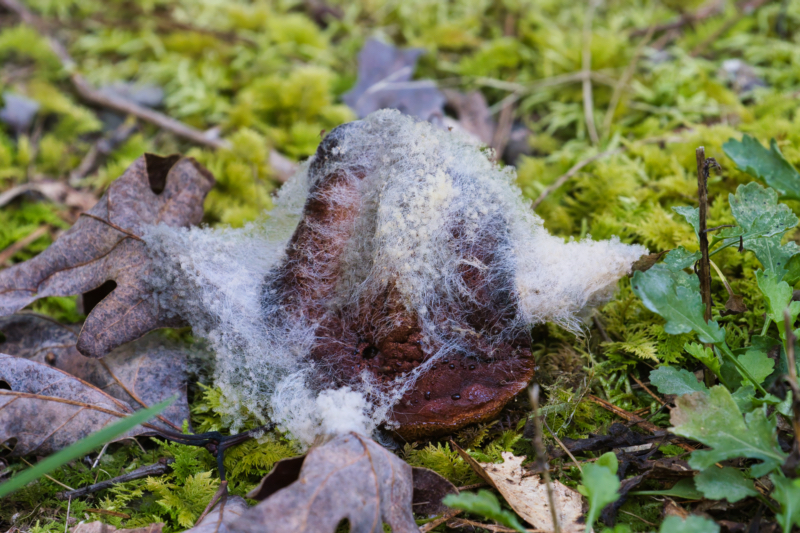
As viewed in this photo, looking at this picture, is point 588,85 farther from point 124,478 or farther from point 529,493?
point 124,478

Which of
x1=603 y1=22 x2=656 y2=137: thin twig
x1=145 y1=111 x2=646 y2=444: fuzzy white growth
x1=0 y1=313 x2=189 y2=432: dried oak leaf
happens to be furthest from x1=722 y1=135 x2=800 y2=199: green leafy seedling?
x1=0 y1=313 x2=189 y2=432: dried oak leaf

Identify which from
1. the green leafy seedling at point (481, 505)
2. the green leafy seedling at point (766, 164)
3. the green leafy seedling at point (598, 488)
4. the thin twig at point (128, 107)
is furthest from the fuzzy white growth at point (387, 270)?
the thin twig at point (128, 107)

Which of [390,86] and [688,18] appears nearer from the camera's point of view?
[390,86]

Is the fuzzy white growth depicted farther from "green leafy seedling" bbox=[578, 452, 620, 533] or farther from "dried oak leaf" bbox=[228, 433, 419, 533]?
"green leafy seedling" bbox=[578, 452, 620, 533]

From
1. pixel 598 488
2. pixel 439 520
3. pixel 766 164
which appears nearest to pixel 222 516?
pixel 439 520

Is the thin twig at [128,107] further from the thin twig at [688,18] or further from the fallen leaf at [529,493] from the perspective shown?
the thin twig at [688,18]
